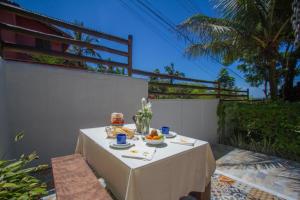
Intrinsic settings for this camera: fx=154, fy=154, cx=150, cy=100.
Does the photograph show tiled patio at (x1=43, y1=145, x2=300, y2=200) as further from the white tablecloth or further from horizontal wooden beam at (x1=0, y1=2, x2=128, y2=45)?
horizontal wooden beam at (x1=0, y1=2, x2=128, y2=45)

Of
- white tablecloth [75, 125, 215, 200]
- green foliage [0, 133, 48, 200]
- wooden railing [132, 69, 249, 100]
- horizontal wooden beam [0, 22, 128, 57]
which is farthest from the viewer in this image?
wooden railing [132, 69, 249, 100]

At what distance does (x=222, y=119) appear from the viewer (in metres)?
5.98

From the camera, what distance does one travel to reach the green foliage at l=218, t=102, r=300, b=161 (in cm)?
430

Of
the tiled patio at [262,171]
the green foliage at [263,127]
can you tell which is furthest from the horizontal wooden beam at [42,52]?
the green foliage at [263,127]

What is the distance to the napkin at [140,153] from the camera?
135 centimetres

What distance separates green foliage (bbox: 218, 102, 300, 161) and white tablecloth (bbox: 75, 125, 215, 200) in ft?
13.0

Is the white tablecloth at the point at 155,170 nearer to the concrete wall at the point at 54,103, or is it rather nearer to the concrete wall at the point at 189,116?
the concrete wall at the point at 54,103

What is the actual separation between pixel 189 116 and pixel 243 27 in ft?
9.99

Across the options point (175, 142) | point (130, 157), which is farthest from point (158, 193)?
point (175, 142)

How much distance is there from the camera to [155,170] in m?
1.26

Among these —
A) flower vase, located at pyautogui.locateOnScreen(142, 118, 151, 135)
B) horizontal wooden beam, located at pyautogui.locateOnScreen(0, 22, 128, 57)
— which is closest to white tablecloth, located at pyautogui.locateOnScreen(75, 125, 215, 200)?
flower vase, located at pyautogui.locateOnScreen(142, 118, 151, 135)

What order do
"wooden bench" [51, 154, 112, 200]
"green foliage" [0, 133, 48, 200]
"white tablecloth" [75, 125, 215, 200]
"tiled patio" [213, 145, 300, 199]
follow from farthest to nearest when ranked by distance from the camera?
"tiled patio" [213, 145, 300, 199] → "wooden bench" [51, 154, 112, 200] → "white tablecloth" [75, 125, 215, 200] → "green foliage" [0, 133, 48, 200]

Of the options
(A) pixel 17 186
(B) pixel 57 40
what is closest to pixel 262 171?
(A) pixel 17 186

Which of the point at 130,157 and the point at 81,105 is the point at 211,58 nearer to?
the point at 81,105
